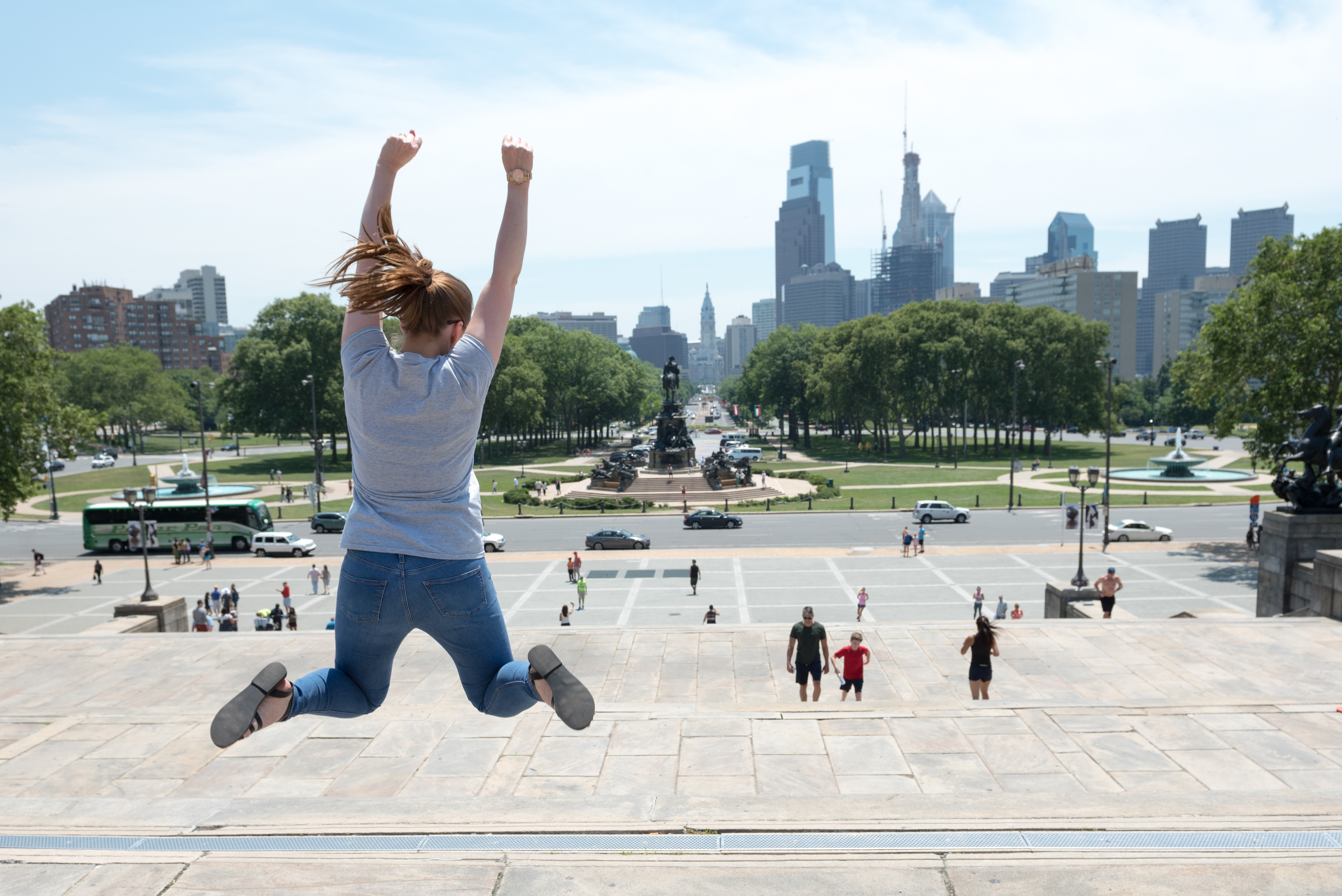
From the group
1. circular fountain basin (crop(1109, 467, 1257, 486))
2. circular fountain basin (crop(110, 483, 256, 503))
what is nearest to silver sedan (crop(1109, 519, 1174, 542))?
circular fountain basin (crop(1109, 467, 1257, 486))

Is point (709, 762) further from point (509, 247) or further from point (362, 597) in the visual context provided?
point (509, 247)

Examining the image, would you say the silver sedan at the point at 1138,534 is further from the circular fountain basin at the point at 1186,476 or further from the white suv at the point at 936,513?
the circular fountain basin at the point at 1186,476

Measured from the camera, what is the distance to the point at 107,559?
3719cm

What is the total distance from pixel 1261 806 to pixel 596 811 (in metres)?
4.71

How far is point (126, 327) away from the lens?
164 meters

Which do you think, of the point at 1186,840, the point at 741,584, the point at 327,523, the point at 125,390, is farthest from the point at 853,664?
the point at 125,390

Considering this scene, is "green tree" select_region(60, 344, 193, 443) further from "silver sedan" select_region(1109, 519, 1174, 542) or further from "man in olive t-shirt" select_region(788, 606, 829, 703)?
"man in olive t-shirt" select_region(788, 606, 829, 703)

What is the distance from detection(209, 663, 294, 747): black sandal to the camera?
10.0 feet

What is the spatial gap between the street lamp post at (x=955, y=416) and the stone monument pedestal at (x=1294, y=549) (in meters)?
50.8

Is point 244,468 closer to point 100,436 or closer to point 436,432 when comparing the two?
point 100,436

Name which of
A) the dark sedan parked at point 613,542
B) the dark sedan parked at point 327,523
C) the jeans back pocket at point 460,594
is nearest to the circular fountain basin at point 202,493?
the dark sedan parked at point 327,523

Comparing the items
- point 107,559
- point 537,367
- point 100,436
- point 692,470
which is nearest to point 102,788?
point 107,559

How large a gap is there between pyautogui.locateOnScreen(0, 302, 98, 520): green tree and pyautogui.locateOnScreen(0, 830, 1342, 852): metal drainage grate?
30.9 metres

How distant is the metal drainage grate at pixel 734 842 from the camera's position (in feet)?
17.2
